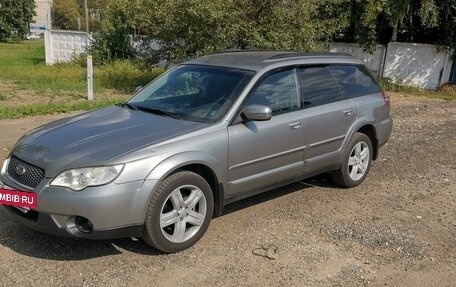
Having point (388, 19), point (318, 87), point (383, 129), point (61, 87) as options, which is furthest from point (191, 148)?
point (388, 19)

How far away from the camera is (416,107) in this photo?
40.4ft

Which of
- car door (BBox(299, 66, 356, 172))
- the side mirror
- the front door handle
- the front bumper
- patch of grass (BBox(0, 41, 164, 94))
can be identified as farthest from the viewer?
patch of grass (BBox(0, 41, 164, 94))

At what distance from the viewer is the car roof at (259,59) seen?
4777mm

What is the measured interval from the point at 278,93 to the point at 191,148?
130cm

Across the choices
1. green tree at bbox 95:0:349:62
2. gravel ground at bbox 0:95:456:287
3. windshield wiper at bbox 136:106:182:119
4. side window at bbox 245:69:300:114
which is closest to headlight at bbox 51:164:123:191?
gravel ground at bbox 0:95:456:287

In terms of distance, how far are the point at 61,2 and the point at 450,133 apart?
9549 cm

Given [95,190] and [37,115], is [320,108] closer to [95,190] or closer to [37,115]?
[95,190]

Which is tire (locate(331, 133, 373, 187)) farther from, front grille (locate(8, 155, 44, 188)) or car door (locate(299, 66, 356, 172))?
front grille (locate(8, 155, 44, 188))

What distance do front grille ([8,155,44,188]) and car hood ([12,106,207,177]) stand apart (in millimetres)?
44

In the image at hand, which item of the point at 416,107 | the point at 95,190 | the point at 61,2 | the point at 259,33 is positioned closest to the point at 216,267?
the point at 95,190

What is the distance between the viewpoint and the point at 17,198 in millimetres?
3623

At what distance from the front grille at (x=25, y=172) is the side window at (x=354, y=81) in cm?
341

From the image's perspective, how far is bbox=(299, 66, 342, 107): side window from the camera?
5020mm

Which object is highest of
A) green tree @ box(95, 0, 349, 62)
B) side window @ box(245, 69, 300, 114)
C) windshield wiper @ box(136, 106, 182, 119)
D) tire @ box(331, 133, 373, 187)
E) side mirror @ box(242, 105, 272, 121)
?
green tree @ box(95, 0, 349, 62)
